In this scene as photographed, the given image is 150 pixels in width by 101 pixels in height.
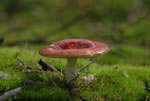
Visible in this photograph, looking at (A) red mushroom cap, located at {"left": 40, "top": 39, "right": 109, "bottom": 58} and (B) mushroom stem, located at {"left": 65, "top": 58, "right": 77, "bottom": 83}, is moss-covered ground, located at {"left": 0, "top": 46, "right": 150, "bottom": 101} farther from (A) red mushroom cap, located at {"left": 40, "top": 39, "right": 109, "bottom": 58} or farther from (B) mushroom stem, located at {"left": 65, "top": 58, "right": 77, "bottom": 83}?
(A) red mushroom cap, located at {"left": 40, "top": 39, "right": 109, "bottom": 58}

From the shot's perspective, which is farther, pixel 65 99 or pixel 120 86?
pixel 120 86

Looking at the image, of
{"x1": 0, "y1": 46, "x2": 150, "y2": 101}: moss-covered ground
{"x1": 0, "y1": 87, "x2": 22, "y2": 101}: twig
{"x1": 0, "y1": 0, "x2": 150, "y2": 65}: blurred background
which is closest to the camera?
{"x1": 0, "y1": 87, "x2": 22, "y2": 101}: twig

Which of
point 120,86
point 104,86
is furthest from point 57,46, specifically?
point 120,86

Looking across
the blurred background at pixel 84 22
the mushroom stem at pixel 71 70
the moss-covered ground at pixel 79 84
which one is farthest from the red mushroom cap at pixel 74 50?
the blurred background at pixel 84 22

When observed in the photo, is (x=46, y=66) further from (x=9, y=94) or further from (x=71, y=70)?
(x=9, y=94)

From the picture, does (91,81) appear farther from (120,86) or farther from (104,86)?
(120,86)

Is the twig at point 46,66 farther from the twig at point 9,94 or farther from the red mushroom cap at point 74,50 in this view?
the twig at point 9,94

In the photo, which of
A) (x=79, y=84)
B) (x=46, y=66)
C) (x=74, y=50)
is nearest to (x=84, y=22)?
(x=46, y=66)

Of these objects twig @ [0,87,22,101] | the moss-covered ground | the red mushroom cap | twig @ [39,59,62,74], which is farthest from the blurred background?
twig @ [0,87,22,101]
